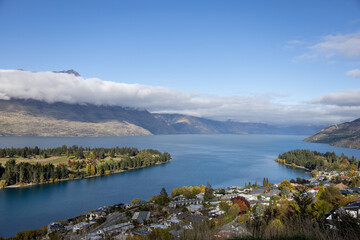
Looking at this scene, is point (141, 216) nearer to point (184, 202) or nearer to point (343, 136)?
point (184, 202)

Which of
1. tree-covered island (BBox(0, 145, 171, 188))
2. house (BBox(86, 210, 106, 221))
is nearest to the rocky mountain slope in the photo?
tree-covered island (BBox(0, 145, 171, 188))

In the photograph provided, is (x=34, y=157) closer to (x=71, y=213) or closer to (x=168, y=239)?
(x=71, y=213)

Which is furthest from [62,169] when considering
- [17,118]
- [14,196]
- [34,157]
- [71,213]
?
[17,118]

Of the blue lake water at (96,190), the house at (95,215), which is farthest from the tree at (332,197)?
the blue lake water at (96,190)

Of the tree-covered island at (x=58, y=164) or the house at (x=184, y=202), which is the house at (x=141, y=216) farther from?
the tree-covered island at (x=58, y=164)

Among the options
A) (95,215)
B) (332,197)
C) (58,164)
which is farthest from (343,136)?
(95,215)
